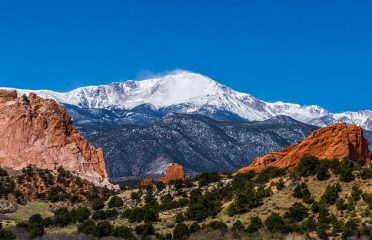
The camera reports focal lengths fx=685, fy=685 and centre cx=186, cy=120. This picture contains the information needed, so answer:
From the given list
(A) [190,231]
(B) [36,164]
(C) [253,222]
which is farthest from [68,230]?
(B) [36,164]

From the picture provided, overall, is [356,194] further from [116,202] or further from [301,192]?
[116,202]

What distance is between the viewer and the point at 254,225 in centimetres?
7519

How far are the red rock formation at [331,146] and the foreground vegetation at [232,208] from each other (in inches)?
312

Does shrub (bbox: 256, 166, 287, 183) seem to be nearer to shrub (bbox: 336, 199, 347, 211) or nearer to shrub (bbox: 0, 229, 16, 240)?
shrub (bbox: 336, 199, 347, 211)

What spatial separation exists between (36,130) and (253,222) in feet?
216

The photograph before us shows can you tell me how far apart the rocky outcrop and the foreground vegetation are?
1158 centimetres

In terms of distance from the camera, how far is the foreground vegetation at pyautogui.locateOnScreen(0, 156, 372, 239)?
7394 centimetres

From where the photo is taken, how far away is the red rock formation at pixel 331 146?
10875 centimetres

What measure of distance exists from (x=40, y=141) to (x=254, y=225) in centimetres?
6517

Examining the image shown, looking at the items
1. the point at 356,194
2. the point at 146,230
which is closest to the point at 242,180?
the point at 356,194

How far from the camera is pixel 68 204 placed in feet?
368

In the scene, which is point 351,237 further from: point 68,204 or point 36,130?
point 36,130

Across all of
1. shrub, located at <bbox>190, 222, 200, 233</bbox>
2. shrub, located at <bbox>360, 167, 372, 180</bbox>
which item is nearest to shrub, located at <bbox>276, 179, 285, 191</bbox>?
shrub, located at <bbox>360, 167, 372, 180</bbox>

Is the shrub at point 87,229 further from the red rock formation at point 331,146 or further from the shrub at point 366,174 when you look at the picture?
the red rock formation at point 331,146
